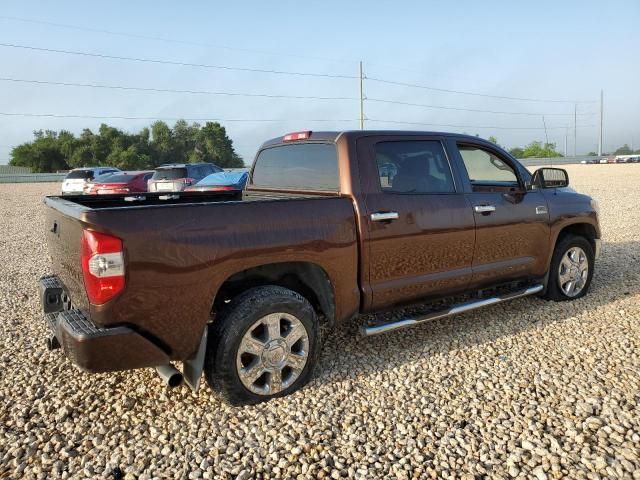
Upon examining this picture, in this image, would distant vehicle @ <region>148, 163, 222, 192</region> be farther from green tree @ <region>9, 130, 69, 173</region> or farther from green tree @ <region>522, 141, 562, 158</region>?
green tree @ <region>522, 141, 562, 158</region>

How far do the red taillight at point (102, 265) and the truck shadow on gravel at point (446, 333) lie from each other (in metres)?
1.56

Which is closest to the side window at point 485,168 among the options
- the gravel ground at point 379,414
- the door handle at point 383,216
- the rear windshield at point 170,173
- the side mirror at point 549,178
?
the side mirror at point 549,178

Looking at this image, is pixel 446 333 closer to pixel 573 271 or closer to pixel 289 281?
pixel 289 281

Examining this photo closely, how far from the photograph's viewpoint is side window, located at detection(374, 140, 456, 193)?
3750 millimetres

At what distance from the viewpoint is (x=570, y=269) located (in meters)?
5.05

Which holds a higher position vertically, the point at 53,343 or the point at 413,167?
the point at 413,167

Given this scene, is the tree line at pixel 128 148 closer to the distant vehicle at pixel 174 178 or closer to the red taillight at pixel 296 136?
the distant vehicle at pixel 174 178

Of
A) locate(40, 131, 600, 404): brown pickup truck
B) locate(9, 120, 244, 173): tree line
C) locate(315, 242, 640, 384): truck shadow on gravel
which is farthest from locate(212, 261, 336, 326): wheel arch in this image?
locate(9, 120, 244, 173): tree line

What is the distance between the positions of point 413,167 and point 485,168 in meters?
1.35

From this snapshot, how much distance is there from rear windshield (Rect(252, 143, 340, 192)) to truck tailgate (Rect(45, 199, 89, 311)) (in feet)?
5.69

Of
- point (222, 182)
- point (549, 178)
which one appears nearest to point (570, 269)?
point (549, 178)

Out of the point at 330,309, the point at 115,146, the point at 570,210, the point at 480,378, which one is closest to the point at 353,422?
the point at 330,309

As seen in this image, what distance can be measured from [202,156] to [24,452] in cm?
6457

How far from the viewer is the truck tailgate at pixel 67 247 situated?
275cm
